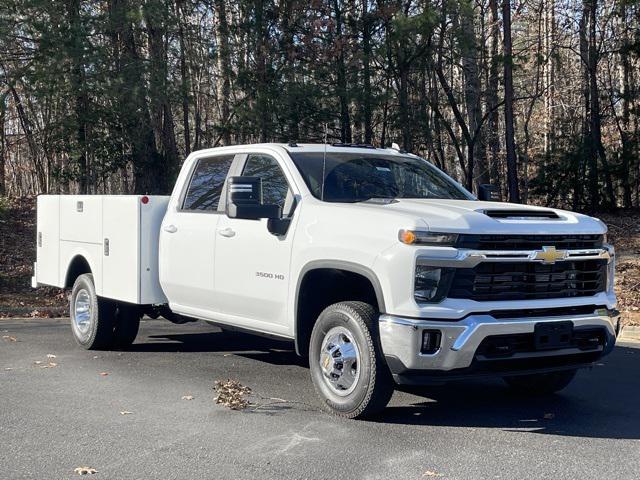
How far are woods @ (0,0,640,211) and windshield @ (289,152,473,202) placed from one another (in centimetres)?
1110

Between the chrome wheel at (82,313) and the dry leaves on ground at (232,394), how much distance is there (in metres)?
2.51

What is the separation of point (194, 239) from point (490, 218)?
10.1ft

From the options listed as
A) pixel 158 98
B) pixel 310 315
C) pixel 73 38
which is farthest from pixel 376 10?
pixel 310 315

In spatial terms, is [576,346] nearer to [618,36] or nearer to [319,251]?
[319,251]

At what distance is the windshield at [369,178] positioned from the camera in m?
7.07

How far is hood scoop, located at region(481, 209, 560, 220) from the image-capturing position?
615cm

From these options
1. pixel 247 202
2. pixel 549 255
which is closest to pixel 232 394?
pixel 247 202

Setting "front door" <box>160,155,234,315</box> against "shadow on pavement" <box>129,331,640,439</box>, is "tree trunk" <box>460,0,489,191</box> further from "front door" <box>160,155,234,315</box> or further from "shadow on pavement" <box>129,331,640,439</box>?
"front door" <box>160,155,234,315</box>

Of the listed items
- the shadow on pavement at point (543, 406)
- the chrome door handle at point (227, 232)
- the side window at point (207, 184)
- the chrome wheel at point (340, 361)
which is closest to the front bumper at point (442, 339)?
the chrome wheel at point (340, 361)

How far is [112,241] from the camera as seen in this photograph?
8758mm

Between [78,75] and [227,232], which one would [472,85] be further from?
[227,232]

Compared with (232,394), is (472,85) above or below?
above

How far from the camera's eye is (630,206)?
72.0 feet

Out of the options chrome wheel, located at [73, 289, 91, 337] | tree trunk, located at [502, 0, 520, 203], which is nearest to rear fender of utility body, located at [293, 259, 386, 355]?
chrome wheel, located at [73, 289, 91, 337]
